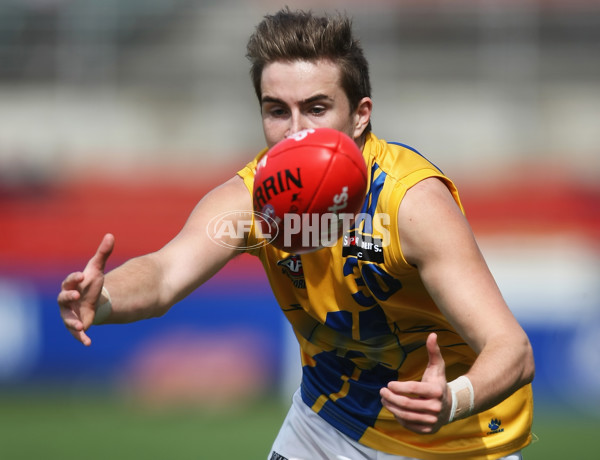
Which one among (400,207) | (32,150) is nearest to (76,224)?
Result: (32,150)

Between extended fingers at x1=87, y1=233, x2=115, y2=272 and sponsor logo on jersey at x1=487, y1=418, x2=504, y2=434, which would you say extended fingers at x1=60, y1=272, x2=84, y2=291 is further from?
sponsor logo on jersey at x1=487, y1=418, x2=504, y2=434

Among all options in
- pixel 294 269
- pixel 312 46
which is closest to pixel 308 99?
pixel 312 46

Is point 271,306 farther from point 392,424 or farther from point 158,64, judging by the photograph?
point 158,64

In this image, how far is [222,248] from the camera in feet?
12.9

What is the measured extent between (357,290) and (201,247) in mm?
727

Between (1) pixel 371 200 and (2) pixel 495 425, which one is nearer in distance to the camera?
(1) pixel 371 200

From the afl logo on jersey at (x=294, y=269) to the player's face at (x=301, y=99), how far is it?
0.54m

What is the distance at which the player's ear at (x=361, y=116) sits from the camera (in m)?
3.94

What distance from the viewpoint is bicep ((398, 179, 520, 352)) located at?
315 centimetres

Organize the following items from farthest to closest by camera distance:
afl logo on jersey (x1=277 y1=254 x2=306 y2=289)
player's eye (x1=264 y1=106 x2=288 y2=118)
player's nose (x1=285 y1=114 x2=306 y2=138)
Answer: afl logo on jersey (x1=277 y1=254 x2=306 y2=289) → player's eye (x1=264 y1=106 x2=288 y2=118) → player's nose (x1=285 y1=114 x2=306 y2=138)

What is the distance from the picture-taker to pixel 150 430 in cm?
849

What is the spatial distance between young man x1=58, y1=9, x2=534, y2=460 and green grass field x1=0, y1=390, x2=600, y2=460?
3599mm

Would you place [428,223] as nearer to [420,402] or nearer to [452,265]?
[452,265]

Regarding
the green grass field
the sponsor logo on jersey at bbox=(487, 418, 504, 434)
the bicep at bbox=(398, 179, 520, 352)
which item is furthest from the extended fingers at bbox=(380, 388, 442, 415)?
the green grass field
